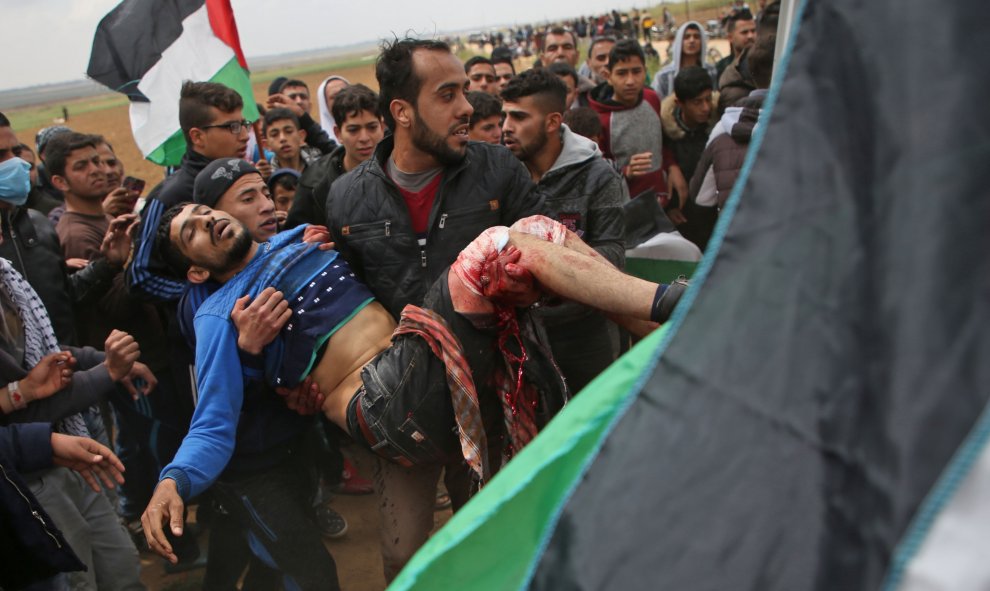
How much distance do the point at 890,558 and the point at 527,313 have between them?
1399 millimetres

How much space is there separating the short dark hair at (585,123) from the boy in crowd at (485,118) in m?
0.56

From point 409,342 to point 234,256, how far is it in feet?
3.58

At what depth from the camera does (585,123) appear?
5.01 metres

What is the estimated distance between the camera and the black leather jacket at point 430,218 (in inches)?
115

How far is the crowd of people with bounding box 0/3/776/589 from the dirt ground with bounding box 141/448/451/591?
124 mm

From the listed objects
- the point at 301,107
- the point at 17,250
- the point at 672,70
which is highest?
the point at 17,250

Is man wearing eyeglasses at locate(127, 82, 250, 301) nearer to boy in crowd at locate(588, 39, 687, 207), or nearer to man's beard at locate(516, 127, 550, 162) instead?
man's beard at locate(516, 127, 550, 162)

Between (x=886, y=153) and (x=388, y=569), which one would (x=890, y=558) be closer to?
(x=886, y=153)

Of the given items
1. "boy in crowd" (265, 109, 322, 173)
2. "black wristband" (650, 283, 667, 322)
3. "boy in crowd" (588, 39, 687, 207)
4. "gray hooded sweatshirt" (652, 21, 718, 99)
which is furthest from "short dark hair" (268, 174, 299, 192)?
"gray hooded sweatshirt" (652, 21, 718, 99)

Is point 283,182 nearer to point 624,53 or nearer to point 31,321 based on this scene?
point 31,321

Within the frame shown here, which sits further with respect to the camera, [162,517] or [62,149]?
[62,149]

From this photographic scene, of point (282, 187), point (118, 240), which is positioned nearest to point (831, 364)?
point (118, 240)

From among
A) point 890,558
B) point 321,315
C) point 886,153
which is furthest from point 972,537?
point 321,315

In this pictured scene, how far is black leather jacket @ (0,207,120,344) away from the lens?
3.62 meters
